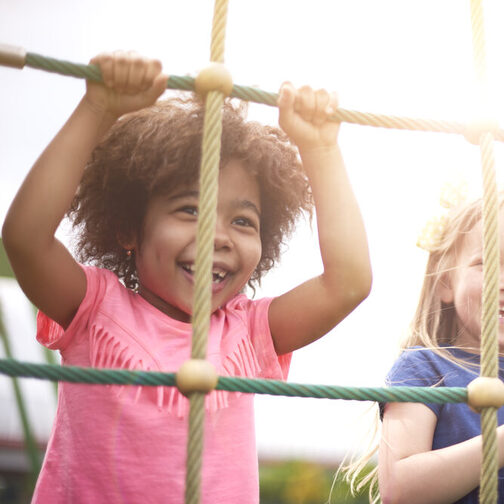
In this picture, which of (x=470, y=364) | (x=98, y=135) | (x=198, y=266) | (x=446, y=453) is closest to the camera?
(x=198, y=266)

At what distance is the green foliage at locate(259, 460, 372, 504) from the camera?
14.2ft

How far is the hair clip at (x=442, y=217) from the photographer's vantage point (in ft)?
3.89

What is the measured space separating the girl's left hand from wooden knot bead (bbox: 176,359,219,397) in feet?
1.00

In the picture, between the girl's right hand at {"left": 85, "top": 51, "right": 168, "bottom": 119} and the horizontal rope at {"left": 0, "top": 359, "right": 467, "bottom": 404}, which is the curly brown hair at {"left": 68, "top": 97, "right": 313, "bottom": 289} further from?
the horizontal rope at {"left": 0, "top": 359, "right": 467, "bottom": 404}

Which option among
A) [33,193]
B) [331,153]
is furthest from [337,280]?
[33,193]

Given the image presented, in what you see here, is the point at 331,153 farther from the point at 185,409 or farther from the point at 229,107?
the point at 185,409

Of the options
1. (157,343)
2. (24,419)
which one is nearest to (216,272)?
(157,343)

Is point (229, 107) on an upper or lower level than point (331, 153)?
upper

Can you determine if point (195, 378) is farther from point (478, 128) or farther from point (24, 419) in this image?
point (24, 419)

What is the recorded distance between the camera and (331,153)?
0.90 metres

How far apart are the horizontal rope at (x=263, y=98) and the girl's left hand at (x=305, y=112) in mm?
12

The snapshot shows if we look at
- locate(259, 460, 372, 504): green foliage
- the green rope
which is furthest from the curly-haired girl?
locate(259, 460, 372, 504): green foliage

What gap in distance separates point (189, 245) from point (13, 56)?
0.31 m

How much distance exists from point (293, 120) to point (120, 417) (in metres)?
0.41
